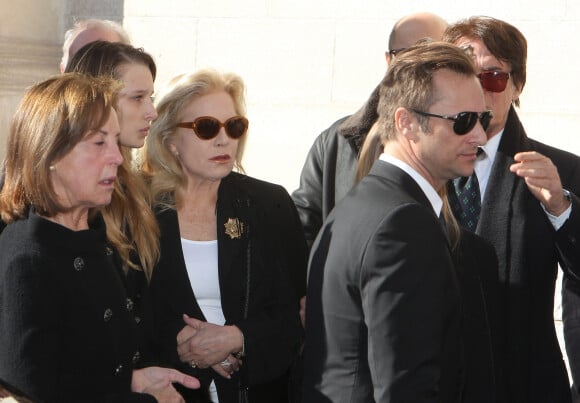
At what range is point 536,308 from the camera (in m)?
3.97

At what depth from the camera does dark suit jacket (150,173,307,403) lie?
4.02 m

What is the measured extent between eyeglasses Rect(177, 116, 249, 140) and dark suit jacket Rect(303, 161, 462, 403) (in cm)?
111

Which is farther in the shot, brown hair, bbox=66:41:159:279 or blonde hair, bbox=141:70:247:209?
blonde hair, bbox=141:70:247:209

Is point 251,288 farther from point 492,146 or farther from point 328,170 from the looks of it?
point 492,146

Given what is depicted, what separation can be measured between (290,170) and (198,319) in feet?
9.46

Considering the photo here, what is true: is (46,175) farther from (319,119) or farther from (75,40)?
(319,119)

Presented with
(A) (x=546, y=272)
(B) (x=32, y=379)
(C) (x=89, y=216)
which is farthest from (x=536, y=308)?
(B) (x=32, y=379)

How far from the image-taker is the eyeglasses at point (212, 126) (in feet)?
13.9

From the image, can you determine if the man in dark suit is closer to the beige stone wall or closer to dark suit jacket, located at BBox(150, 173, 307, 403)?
dark suit jacket, located at BBox(150, 173, 307, 403)

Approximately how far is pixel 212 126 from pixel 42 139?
1.13 meters

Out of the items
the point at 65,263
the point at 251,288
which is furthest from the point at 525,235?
the point at 65,263

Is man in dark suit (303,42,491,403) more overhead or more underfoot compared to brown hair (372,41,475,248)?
more underfoot

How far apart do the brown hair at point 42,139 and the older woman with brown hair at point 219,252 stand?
2.91ft

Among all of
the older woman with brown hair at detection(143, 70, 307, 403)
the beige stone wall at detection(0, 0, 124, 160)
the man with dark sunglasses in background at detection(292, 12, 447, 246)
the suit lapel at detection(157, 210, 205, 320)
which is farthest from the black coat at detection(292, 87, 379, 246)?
the beige stone wall at detection(0, 0, 124, 160)
